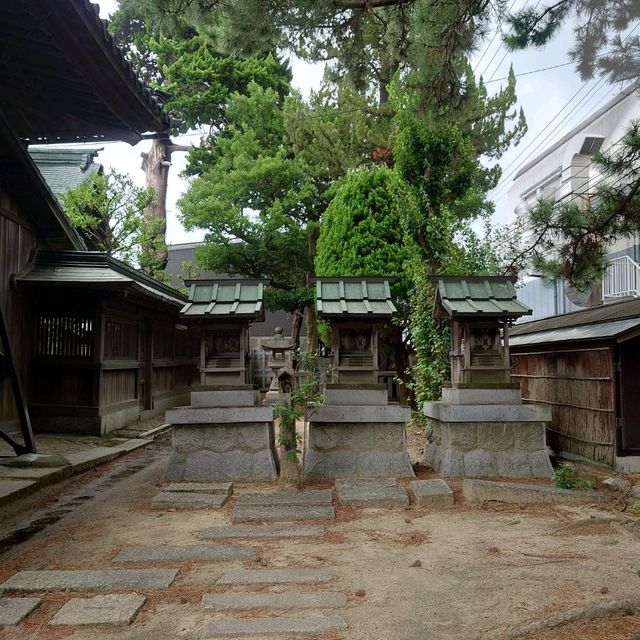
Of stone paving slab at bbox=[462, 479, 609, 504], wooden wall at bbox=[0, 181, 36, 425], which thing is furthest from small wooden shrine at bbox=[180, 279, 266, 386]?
wooden wall at bbox=[0, 181, 36, 425]

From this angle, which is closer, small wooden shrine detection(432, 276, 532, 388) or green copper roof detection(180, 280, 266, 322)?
green copper roof detection(180, 280, 266, 322)

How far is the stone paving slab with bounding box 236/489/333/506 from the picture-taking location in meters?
7.62

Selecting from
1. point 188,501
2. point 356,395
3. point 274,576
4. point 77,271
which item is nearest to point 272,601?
point 274,576

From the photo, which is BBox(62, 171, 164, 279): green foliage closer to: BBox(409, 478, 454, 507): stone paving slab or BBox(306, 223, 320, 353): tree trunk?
BBox(306, 223, 320, 353): tree trunk

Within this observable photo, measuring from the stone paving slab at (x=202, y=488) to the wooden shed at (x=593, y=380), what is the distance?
6340 mm

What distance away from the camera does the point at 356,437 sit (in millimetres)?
9414

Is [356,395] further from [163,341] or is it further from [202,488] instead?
[163,341]

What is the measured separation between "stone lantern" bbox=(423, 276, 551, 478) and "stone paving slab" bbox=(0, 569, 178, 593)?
17.7 feet

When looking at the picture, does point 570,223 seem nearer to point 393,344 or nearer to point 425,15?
point 425,15

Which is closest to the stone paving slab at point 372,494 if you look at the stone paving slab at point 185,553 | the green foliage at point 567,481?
the stone paving slab at point 185,553

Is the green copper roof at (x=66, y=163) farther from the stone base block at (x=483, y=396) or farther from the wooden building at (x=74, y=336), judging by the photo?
the stone base block at (x=483, y=396)

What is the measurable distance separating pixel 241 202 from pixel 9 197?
32.8ft

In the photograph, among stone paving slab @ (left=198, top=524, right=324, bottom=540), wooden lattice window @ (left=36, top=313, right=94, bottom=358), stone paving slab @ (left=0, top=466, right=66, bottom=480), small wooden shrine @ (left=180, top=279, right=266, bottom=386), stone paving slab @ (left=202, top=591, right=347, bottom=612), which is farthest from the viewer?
wooden lattice window @ (left=36, top=313, right=94, bottom=358)

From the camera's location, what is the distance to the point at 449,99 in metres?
7.45
